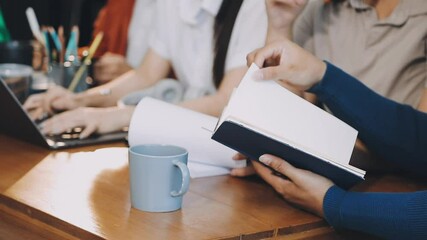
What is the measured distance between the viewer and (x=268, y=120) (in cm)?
102

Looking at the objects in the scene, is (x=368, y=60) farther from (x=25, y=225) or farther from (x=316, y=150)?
(x=25, y=225)

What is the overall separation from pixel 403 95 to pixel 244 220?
2.14 ft

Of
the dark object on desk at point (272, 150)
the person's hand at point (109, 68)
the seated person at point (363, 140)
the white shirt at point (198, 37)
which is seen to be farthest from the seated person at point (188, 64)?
the dark object on desk at point (272, 150)

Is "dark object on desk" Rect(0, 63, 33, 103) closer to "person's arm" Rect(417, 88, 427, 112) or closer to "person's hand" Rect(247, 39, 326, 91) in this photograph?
"person's hand" Rect(247, 39, 326, 91)

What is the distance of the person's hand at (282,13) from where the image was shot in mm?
1368

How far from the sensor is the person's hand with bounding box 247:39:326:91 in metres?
1.13

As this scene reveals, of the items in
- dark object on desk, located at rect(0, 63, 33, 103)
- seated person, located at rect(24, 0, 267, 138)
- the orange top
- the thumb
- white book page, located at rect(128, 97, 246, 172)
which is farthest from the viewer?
the orange top

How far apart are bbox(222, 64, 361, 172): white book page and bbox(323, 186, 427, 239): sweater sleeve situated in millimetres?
55

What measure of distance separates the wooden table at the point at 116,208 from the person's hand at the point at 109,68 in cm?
82

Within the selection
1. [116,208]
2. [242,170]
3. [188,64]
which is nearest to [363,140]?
[242,170]

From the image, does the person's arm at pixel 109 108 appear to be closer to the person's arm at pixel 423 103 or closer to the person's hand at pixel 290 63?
the person's hand at pixel 290 63

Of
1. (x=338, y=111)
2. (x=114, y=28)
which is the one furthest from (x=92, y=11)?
(x=338, y=111)

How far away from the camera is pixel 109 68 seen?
212 cm

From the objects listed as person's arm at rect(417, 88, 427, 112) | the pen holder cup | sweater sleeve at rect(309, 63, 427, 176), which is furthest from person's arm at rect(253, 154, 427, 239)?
the pen holder cup
